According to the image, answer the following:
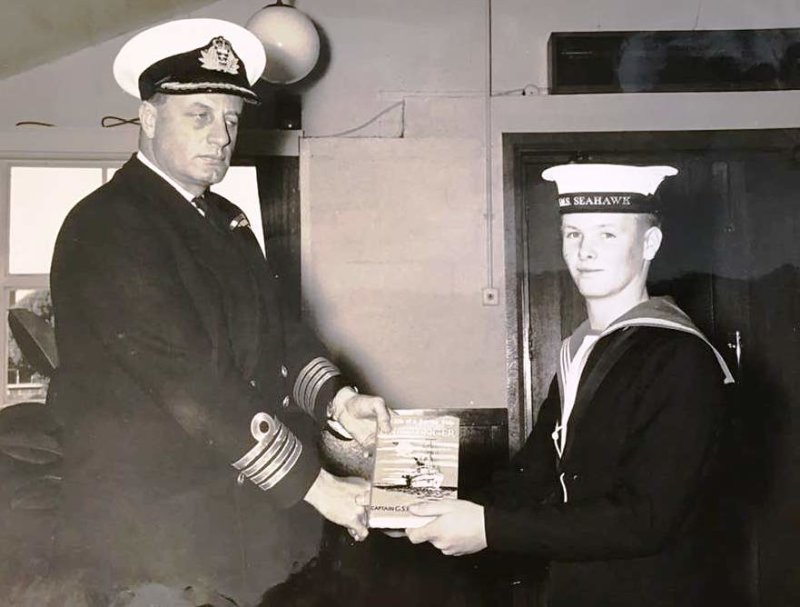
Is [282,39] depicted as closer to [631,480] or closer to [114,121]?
[114,121]

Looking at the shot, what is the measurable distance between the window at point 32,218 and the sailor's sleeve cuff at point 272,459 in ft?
1.14

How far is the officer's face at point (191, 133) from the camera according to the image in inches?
43.3

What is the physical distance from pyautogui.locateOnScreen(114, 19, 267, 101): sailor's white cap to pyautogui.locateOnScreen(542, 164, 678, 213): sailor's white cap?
476mm

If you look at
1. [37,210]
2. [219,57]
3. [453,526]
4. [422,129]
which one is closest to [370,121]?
[422,129]

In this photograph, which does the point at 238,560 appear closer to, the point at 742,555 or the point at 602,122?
the point at 742,555

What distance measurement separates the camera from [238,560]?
1.10m

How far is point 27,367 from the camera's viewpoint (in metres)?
1.10

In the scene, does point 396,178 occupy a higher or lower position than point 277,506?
higher

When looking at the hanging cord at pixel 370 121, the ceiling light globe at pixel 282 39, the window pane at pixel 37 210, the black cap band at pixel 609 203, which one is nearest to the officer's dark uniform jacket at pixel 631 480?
the black cap band at pixel 609 203

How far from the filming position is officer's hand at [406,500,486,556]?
1.05 m

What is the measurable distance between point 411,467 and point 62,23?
809 millimetres

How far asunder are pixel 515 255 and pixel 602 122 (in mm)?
249

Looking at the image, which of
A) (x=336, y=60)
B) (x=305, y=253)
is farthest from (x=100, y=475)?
(x=336, y=60)

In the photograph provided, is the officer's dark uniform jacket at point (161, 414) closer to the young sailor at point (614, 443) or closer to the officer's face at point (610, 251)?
the young sailor at point (614, 443)
